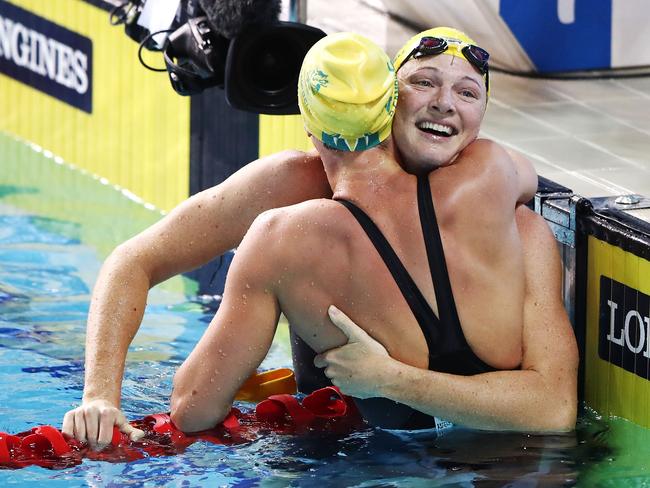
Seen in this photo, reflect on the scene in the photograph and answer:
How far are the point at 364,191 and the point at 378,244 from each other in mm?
134

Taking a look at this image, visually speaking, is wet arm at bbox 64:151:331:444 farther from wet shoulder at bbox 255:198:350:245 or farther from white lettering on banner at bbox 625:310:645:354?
white lettering on banner at bbox 625:310:645:354

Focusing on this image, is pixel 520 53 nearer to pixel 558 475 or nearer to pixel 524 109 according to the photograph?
pixel 524 109

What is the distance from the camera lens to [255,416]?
3729 millimetres

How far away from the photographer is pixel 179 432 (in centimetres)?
353

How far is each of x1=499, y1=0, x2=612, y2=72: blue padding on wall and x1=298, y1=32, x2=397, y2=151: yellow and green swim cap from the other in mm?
2201

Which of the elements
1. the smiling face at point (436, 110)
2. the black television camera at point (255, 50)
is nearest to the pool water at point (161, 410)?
the smiling face at point (436, 110)

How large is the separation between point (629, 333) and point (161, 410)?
48.7 inches

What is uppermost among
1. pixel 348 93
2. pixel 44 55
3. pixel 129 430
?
pixel 348 93

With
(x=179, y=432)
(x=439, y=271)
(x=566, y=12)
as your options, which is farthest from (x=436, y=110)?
(x=566, y=12)

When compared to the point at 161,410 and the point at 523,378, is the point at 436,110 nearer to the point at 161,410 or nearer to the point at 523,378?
the point at 523,378

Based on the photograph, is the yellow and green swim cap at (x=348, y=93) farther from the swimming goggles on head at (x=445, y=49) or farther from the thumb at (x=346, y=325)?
the thumb at (x=346, y=325)

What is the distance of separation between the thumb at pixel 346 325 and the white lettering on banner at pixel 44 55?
3651 mm

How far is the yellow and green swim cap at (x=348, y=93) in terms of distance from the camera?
3375 millimetres

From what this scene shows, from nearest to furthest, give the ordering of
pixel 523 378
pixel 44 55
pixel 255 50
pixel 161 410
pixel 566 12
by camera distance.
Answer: pixel 523 378
pixel 161 410
pixel 255 50
pixel 566 12
pixel 44 55
